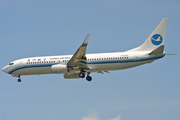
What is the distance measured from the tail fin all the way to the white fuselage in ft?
7.08

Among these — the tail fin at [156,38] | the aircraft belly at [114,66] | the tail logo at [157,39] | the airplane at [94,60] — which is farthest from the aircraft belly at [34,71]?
the tail logo at [157,39]

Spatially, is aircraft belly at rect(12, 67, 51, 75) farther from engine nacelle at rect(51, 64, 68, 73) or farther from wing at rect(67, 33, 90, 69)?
wing at rect(67, 33, 90, 69)

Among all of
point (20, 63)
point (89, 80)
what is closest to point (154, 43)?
point (89, 80)

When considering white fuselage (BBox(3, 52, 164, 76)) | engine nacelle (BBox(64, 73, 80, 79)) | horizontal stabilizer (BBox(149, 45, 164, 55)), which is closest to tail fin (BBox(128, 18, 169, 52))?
white fuselage (BBox(3, 52, 164, 76))

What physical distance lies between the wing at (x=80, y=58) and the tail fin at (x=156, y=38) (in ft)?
25.3

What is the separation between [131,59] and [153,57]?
2734 millimetres

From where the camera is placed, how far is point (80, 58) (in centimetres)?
4006

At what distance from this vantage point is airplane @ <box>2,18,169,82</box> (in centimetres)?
4000

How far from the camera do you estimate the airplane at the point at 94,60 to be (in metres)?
40.0

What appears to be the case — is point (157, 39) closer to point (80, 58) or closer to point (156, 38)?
point (156, 38)

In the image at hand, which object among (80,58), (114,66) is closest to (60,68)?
(80,58)

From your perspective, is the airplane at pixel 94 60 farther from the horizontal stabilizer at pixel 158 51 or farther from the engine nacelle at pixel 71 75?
the engine nacelle at pixel 71 75

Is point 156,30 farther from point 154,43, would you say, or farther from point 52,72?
point 52,72

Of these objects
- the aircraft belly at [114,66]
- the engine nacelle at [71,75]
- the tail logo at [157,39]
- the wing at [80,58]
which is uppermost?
the tail logo at [157,39]
